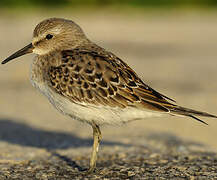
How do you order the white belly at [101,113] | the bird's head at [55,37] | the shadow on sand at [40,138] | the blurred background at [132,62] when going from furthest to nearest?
the blurred background at [132,62] → the shadow on sand at [40,138] → the bird's head at [55,37] → the white belly at [101,113]

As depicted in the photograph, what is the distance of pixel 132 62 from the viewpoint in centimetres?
1891

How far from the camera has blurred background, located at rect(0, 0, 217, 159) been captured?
1048cm

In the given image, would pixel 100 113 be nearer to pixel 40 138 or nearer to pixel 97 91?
pixel 97 91

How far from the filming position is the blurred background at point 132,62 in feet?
34.4

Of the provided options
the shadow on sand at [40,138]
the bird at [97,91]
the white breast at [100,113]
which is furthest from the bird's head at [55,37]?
the shadow on sand at [40,138]

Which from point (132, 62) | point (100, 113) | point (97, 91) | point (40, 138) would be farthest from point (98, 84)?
point (132, 62)

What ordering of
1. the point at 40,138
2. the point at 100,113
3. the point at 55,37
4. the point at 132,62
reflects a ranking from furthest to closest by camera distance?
Result: the point at 132,62
the point at 40,138
the point at 55,37
the point at 100,113

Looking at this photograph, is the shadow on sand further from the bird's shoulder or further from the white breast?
the bird's shoulder

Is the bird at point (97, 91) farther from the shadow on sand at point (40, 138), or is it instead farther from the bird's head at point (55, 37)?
the shadow on sand at point (40, 138)

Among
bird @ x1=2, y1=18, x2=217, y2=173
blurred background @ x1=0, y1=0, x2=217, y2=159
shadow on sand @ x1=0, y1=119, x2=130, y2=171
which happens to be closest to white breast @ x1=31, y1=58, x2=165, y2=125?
bird @ x1=2, y1=18, x2=217, y2=173

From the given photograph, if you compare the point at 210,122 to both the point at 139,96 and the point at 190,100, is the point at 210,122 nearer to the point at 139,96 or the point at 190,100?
the point at 190,100

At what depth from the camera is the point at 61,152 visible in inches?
346

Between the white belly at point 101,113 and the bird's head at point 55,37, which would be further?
the bird's head at point 55,37

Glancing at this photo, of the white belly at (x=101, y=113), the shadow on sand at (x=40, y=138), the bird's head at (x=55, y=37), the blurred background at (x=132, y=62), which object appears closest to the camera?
the white belly at (x=101, y=113)
